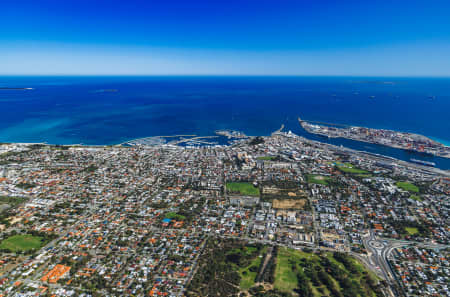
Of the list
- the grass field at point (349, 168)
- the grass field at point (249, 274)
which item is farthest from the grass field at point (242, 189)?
the grass field at point (349, 168)

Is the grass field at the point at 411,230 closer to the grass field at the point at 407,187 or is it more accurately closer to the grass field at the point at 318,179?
the grass field at the point at 407,187

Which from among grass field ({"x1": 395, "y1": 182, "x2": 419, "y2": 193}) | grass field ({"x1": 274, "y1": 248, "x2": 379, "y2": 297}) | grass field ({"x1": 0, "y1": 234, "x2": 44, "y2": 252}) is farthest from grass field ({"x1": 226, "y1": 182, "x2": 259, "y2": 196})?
grass field ({"x1": 0, "y1": 234, "x2": 44, "y2": 252})

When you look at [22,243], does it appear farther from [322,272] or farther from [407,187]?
[407,187]

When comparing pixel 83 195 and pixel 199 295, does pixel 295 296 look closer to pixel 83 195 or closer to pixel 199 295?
pixel 199 295

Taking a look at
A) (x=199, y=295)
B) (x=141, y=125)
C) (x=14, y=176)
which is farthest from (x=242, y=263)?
(x=141, y=125)

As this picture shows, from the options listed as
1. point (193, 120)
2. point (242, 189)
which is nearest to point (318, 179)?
point (242, 189)

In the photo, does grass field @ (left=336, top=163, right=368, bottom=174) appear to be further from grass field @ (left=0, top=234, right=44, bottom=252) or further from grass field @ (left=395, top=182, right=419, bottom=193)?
grass field @ (left=0, top=234, right=44, bottom=252)
